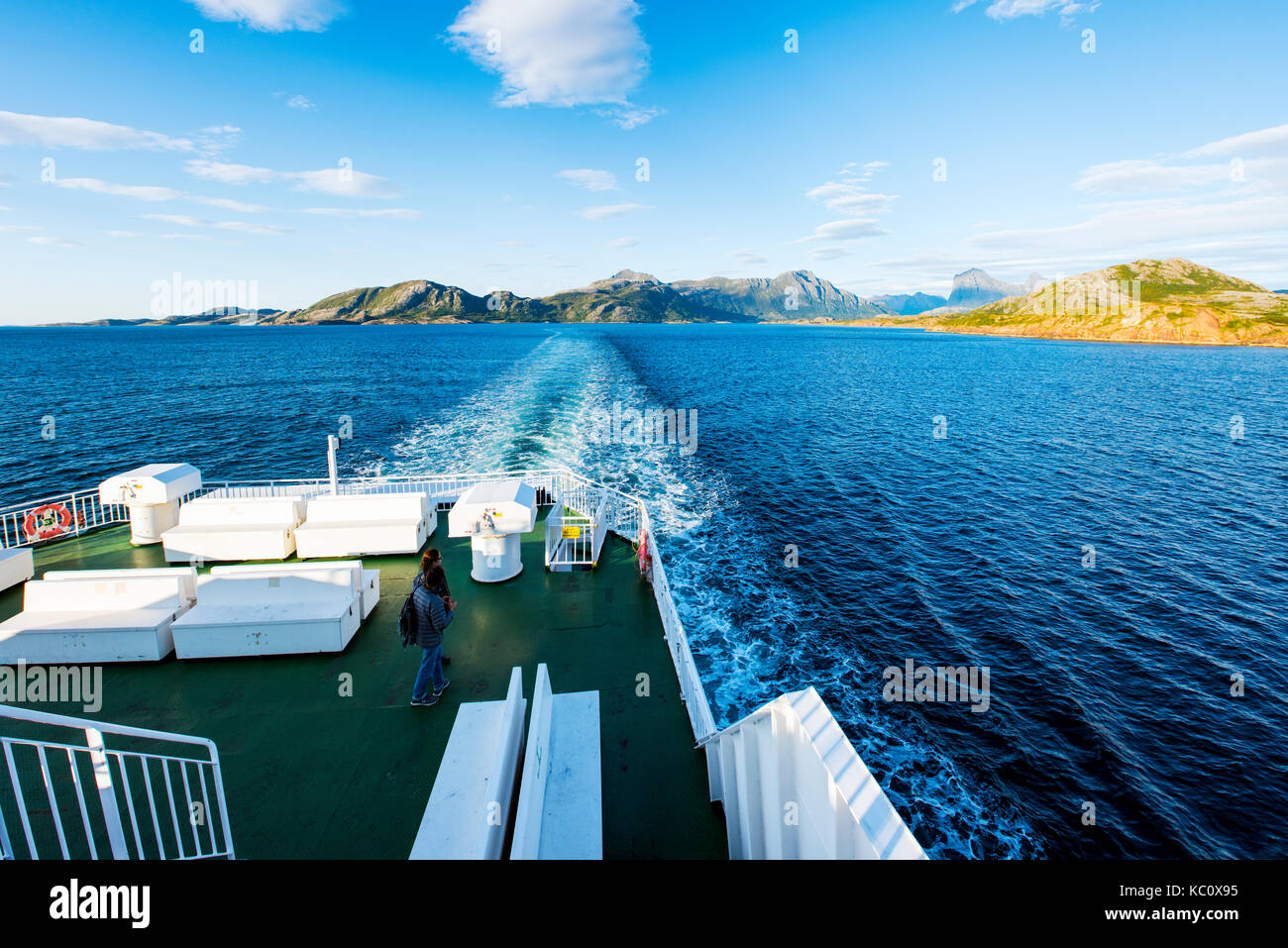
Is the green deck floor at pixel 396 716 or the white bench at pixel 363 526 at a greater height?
the white bench at pixel 363 526

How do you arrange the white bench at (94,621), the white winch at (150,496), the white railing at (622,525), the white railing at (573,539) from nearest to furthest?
the white railing at (622,525), the white bench at (94,621), the white railing at (573,539), the white winch at (150,496)

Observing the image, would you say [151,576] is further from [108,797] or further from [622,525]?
[622,525]

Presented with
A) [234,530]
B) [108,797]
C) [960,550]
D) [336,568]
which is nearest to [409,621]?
[336,568]

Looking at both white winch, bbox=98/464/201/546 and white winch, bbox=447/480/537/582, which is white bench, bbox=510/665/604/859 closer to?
white winch, bbox=447/480/537/582

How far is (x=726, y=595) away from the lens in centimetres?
1750

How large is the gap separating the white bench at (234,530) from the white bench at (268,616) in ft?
11.1

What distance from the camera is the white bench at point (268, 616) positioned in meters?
8.90

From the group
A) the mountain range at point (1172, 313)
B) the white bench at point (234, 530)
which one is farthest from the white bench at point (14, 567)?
the mountain range at point (1172, 313)

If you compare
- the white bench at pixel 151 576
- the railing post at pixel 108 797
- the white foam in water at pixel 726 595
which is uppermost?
the railing post at pixel 108 797

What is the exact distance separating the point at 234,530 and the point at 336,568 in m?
4.76

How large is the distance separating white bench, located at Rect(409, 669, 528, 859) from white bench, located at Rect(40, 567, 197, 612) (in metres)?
5.66

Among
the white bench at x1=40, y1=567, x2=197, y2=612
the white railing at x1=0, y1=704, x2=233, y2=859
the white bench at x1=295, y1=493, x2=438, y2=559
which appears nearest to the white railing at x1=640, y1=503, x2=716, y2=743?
the white railing at x1=0, y1=704, x2=233, y2=859

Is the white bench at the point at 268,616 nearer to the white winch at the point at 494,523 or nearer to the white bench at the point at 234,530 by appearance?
the white winch at the point at 494,523

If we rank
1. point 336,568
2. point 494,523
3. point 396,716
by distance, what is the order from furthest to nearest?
point 494,523 → point 336,568 → point 396,716
